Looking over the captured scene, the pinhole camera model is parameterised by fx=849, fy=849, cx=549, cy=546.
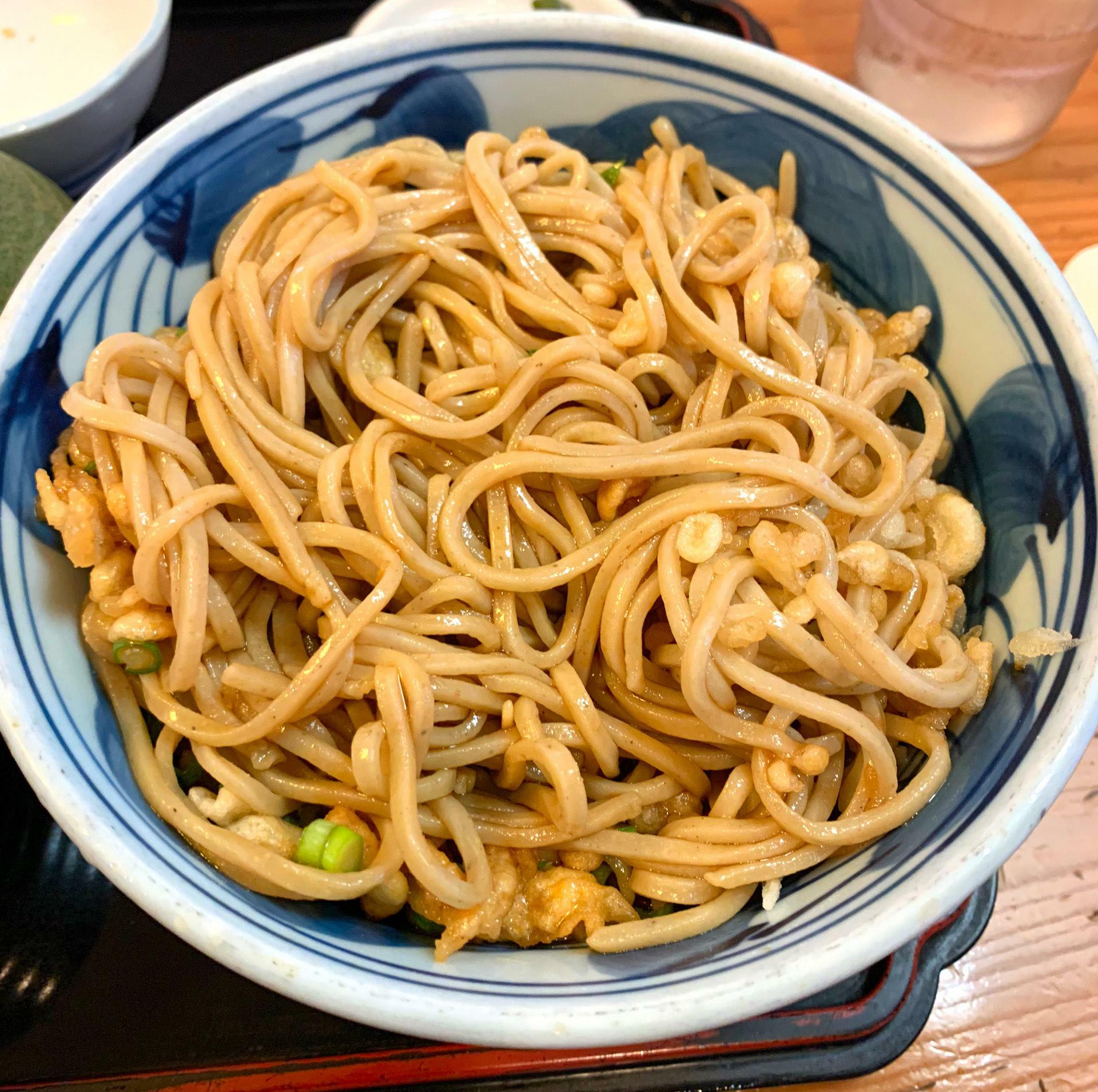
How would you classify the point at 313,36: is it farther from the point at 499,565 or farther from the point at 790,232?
the point at 499,565

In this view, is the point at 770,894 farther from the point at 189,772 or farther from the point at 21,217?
the point at 21,217

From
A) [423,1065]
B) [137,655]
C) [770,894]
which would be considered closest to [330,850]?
[137,655]

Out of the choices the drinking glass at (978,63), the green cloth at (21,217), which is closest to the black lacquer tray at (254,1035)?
the green cloth at (21,217)

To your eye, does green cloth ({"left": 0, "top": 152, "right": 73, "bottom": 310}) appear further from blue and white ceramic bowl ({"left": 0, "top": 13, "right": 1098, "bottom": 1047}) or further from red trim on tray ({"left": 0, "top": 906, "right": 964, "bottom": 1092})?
red trim on tray ({"left": 0, "top": 906, "right": 964, "bottom": 1092})

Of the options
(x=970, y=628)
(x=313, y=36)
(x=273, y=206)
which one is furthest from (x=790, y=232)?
(x=313, y=36)

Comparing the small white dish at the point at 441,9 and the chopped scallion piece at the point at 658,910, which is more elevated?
the small white dish at the point at 441,9

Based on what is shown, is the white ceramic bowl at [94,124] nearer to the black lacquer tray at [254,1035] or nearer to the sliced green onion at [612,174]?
the sliced green onion at [612,174]
